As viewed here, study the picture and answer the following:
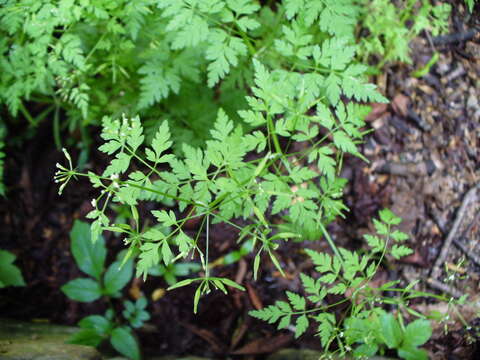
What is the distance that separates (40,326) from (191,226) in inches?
48.3

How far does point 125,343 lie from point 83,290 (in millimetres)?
490

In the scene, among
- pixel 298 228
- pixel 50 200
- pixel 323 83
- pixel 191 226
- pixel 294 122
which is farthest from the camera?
pixel 50 200

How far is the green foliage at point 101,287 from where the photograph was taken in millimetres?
2781

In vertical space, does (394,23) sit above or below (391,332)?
above

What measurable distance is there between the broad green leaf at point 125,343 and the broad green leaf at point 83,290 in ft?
1.00

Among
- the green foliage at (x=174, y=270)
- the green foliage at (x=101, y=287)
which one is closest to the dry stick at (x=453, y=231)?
the green foliage at (x=174, y=270)

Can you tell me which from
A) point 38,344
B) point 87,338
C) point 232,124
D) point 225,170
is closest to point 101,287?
point 87,338

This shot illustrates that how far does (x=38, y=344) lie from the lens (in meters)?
2.33

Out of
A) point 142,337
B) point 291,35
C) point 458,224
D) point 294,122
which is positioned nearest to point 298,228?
point 294,122

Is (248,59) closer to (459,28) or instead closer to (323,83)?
(323,83)

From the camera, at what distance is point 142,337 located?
298 cm

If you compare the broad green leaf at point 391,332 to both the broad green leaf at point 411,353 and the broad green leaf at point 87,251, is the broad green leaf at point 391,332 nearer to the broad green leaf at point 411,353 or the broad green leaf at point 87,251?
the broad green leaf at point 411,353

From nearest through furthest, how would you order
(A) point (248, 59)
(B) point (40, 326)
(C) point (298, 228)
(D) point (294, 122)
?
(D) point (294, 122)
(C) point (298, 228)
(A) point (248, 59)
(B) point (40, 326)

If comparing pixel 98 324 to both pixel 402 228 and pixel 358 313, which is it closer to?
pixel 358 313
